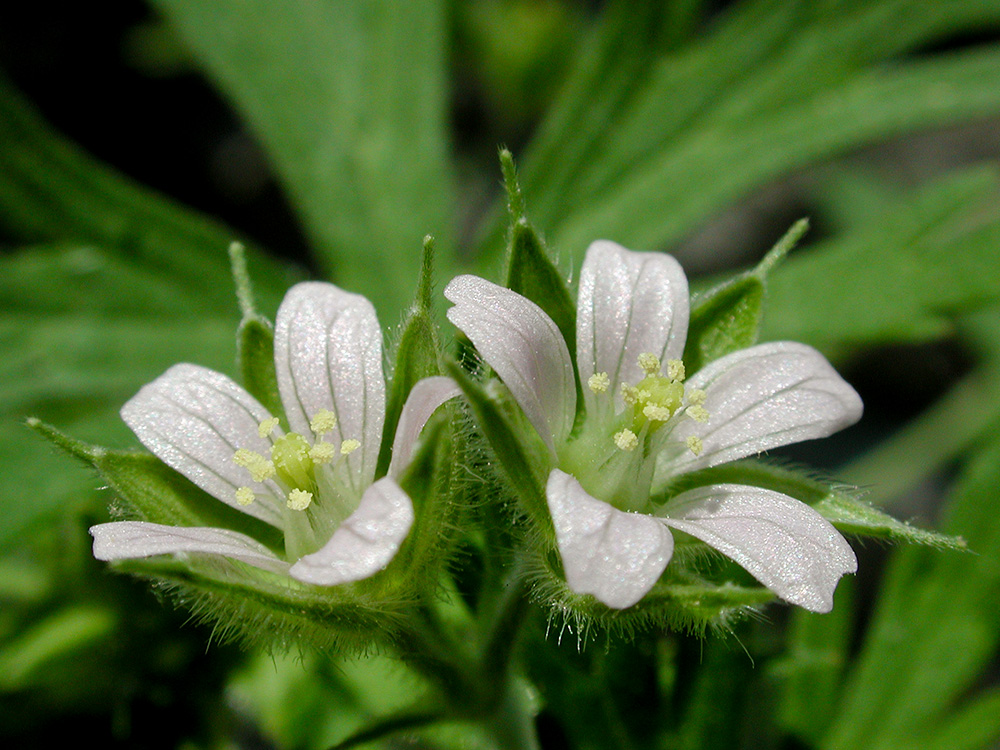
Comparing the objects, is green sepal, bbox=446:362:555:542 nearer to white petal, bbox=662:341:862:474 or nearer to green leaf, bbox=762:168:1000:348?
white petal, bbox=662:341:862:474

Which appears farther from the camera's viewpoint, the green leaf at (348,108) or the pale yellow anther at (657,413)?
the green leaf at (348,108)

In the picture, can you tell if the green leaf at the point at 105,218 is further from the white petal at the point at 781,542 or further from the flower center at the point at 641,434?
the white petal at the point at 781,542

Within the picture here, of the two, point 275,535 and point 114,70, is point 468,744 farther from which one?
point 114,70

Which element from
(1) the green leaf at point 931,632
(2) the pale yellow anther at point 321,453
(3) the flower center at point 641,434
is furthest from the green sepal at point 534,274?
(1) the green leaf at point 931,632

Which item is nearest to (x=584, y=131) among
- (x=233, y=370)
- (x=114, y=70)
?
(x=233, y=370)

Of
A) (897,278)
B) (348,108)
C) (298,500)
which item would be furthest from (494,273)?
(298,500)

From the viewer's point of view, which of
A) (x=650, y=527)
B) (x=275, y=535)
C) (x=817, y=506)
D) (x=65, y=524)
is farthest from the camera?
(x=65, y=524)
